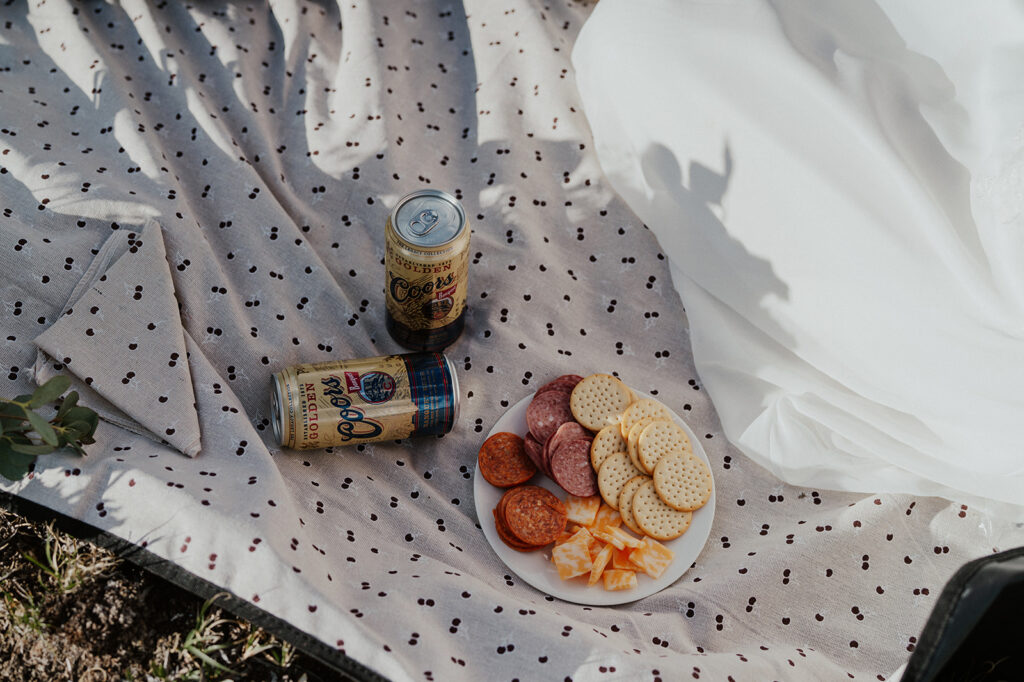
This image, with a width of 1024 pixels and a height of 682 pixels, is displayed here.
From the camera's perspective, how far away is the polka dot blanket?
956mm

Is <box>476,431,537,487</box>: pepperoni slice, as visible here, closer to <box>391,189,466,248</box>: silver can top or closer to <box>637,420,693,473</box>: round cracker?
<box>637,420,693,473</box>: round cracker

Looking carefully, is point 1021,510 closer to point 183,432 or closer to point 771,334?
point 771,334

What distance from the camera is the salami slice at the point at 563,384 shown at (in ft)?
3.99

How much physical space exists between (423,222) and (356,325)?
25cm

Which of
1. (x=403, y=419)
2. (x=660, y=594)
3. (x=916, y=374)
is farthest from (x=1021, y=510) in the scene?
(x=403, y=419)

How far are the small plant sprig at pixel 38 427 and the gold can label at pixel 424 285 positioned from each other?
1.36 ft

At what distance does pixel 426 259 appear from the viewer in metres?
1.09

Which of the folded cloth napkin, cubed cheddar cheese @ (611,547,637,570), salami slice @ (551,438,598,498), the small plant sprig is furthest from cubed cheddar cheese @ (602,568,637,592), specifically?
the small plant sprig

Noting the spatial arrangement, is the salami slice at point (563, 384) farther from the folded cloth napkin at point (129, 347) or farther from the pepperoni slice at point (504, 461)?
the folded cloth napkin at point (129, 347)

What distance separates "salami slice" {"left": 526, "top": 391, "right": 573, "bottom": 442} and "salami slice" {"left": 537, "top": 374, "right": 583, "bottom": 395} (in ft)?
0.05

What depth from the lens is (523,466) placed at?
1.16m

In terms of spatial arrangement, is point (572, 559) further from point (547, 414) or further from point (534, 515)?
point (547, 414)

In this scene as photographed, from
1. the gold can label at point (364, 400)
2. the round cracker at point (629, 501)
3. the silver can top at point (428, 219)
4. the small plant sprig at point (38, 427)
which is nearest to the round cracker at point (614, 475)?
the round cracker at point (629, 501)

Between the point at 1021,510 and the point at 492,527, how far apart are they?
0.73 meters
